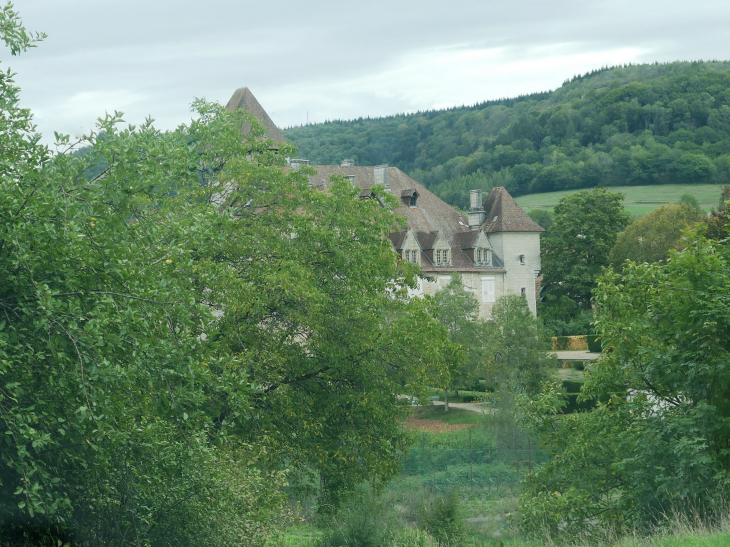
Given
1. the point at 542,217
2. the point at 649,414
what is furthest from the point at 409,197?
the point at 542,217

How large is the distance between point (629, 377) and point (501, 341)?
26554 millimetres

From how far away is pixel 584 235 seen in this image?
70.7m

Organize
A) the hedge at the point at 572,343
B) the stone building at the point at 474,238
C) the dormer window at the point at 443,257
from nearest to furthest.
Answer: the dormer window at the point at 443,257
the stone building at the point at 474,238
the hedge at the point at 572,343

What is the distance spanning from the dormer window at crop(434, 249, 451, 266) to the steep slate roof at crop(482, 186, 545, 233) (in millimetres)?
5542

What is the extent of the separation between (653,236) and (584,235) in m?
7.44

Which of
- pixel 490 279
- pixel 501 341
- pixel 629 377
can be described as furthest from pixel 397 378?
pixel 490 279

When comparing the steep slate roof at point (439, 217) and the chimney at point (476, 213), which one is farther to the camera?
the chimney at point (476, 213)

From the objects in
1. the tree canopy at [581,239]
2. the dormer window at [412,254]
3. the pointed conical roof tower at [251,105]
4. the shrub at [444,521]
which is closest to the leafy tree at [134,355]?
the shrub at [444,521]

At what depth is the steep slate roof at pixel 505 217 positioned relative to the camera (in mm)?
63472

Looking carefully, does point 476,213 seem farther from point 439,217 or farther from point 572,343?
point 572,343

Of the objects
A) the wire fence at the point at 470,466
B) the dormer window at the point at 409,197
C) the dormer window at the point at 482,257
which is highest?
the dormer window at the point at 409,197

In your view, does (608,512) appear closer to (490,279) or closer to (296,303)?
(296,303)

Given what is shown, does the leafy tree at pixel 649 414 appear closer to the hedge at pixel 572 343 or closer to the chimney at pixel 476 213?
the hedge at pixel 572 343

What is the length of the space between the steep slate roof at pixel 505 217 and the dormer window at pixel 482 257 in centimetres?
217
